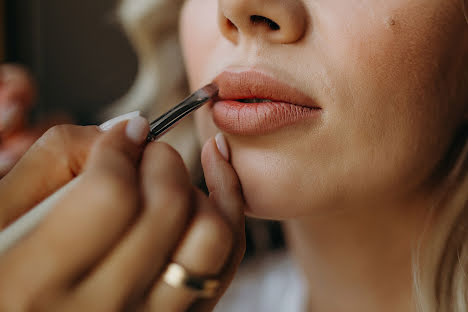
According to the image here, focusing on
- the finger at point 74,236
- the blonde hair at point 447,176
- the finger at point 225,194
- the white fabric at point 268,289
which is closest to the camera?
the finger at point 74,236

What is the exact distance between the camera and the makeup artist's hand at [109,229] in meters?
0.31

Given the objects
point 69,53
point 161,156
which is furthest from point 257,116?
point 69,53

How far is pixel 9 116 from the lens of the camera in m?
1.05

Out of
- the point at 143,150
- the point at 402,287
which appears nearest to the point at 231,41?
the point at 143,150

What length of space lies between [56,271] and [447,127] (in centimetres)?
44

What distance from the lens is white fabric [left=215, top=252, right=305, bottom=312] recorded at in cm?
90

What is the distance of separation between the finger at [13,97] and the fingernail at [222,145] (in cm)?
70

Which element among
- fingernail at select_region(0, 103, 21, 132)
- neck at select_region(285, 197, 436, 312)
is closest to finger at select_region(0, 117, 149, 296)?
neck at select_region(285, 197, 436, 312)

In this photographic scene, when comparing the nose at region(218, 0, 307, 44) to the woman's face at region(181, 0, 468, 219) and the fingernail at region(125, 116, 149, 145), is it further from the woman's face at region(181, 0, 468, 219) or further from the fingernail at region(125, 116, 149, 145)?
the fingernail at region(125, 116, 149, 145)

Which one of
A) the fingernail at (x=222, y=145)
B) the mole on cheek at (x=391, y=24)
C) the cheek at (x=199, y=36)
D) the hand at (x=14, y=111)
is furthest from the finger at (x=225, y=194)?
the hand at (x=14, y=111)

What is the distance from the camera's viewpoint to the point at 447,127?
50cm

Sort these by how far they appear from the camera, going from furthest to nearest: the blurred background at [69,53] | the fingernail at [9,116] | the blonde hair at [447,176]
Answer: the blurred background at [69,53], the fingernail at [9,116], the blonde hair at [447,176]

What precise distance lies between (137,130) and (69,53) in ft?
4.43

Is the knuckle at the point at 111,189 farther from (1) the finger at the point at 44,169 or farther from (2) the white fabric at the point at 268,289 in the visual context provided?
(2) the white fabric at the point at 268,289
